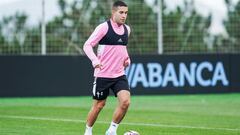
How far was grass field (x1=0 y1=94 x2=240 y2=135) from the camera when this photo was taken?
12.4m

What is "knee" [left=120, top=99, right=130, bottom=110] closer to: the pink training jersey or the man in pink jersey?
the man in pink jersey

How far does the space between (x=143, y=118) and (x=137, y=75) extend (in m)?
8.89

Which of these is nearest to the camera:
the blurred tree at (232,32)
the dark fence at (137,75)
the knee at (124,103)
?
the knee at (124,103)

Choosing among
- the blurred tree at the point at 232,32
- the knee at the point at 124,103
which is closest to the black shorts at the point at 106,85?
the knee at the point at 124,103

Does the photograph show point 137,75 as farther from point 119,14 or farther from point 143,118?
point 119,14

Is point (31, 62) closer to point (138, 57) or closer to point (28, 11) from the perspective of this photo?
point (28, 11)

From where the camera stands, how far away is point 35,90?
23109 mm

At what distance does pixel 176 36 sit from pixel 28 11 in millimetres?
5178

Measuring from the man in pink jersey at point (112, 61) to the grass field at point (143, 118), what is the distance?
1.05m

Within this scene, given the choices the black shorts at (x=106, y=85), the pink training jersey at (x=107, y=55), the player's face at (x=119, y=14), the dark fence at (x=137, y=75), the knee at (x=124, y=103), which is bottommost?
the dark fence at (x=137, y=75)

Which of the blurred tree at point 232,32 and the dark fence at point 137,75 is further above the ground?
the blurred tree at point 232,32

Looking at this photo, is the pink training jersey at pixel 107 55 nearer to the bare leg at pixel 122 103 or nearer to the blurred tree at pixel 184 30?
the bare leg at pixel 122 103

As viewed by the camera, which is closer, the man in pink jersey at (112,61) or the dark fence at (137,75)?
the man in pink jersey at (112,61)

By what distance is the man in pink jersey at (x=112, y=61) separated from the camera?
10969 mm
